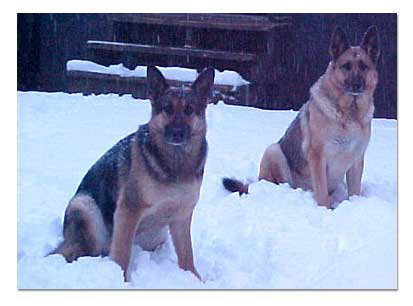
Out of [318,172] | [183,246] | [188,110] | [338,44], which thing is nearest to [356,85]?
[338,44]

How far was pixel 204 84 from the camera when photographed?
9.12ft

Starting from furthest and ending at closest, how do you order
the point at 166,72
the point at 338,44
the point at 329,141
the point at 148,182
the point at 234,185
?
the point at 329,141
the point at 234,185
the point at 338,44
the point at 166,72
the point at 148,182

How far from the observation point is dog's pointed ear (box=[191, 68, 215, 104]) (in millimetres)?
2773

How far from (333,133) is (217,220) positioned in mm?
612

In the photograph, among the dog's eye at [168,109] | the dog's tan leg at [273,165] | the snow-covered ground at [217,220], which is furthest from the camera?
the dog's tan leg at [273,165]

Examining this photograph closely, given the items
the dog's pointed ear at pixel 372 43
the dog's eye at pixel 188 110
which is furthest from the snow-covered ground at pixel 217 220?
the dog's pointed ear at pixel 372 43

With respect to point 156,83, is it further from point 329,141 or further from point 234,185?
point 329,141

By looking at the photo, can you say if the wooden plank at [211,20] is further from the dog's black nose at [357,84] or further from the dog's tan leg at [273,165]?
the dog's tan leg at [273,165]

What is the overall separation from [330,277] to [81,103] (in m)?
1.10

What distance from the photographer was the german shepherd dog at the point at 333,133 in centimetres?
302

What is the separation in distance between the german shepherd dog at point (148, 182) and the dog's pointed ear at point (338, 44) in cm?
51

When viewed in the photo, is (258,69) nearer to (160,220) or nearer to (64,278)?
(160,220)
